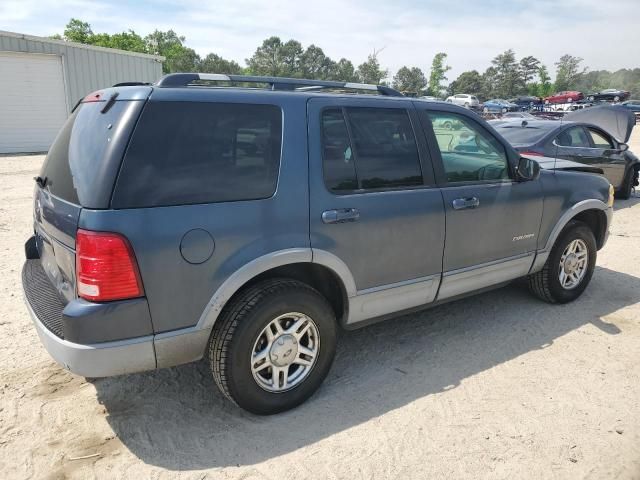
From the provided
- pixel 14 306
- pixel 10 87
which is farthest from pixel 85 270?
pixel 10 87

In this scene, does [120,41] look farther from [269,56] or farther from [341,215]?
[341,215]

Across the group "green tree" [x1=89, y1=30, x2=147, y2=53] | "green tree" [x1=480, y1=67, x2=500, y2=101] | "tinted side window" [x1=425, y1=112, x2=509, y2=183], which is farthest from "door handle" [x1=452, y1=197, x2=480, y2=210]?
"green tree" [x1=480, y1=67, x2=500, y2=101]

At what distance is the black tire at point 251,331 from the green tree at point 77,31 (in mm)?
56818

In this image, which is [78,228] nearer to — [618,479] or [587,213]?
[618,479]

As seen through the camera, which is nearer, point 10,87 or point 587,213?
point 587,213

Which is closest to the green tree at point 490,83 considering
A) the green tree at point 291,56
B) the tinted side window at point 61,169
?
the green tree at point 291,56

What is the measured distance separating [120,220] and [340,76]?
8470 centimetres

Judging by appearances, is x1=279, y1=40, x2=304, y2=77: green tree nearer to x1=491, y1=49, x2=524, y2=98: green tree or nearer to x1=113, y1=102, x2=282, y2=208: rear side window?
x1=491, y1=49, x2=524, y2=98: green tree

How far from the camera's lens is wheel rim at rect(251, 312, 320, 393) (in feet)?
9.43

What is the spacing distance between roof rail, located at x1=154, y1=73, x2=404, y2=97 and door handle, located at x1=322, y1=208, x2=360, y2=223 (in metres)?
0.88

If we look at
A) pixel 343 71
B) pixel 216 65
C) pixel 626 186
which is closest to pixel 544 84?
pixel 343 71

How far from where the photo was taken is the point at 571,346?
392 centimetres

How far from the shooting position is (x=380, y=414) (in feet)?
9.93

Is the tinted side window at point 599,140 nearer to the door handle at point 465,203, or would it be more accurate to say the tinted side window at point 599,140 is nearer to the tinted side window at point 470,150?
the tinted side window at point 470,150
